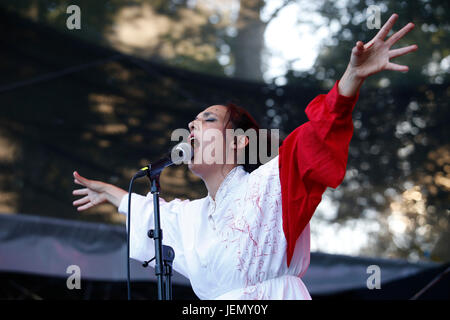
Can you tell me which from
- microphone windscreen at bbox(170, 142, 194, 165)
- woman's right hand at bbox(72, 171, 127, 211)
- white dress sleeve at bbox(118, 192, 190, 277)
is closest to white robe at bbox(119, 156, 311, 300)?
white dress sleeve at bbox(118, 192, 190, 277)

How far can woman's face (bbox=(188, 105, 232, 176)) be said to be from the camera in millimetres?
2027

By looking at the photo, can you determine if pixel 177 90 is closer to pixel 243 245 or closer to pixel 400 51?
pixel 243 245

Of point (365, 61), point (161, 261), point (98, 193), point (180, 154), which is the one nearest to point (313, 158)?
point (365, 61)

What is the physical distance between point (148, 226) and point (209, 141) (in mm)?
472

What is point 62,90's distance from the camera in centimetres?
345

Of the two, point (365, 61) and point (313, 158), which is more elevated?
point (365, 61)

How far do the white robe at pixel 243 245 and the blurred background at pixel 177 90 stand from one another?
162 centimetres

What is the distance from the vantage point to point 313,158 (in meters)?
1.59

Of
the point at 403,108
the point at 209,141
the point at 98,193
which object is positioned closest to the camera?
the point at 209,141

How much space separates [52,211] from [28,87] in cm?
90

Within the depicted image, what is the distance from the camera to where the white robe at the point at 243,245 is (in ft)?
5.64

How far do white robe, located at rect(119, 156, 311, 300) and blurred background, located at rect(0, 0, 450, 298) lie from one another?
5.32ft

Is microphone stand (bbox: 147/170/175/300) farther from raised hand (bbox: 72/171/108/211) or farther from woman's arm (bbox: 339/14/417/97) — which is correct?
woman's arm (bbox: 339/14/417/97)
